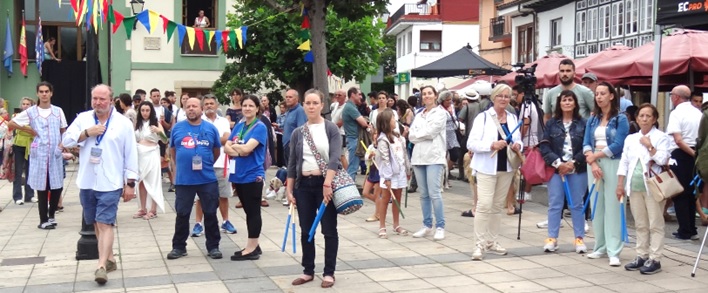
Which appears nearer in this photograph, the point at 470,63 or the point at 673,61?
the point at 673,61

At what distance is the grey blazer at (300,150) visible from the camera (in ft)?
22.7

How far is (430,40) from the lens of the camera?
5359 cm

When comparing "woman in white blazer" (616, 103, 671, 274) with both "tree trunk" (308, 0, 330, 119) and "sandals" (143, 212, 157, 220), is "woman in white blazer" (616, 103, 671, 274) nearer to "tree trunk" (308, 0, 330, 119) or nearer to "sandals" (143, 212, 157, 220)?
"sandals" (143, 212, 157, 220)

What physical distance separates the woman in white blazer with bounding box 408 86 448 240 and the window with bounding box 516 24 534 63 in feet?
83.4

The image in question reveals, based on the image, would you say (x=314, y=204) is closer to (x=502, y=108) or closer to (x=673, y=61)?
(x=502, y=108)

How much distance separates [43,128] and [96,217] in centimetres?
375

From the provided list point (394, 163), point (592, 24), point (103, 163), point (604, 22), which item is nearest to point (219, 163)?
point (394, 163)

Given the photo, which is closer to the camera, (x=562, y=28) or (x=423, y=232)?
(x=423, y=232)

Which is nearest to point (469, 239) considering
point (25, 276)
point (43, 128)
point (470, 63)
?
point (25, 276)

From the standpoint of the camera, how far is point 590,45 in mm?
28797

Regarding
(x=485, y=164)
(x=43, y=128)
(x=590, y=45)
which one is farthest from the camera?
(x=590, y=45)

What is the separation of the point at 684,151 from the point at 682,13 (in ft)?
5.31

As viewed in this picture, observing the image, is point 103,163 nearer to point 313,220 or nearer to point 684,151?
point 313,220

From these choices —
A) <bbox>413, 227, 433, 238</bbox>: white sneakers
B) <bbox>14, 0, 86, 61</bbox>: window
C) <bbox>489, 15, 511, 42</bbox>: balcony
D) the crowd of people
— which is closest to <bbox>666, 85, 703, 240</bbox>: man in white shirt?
the crowd of people
